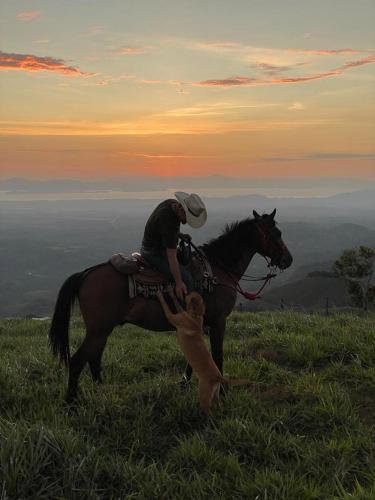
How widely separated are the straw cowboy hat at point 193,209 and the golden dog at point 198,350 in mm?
1138

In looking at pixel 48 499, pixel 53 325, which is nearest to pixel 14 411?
pixel 53 325

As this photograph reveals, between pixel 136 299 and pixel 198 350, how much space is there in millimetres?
1440

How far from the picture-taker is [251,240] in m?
8.18

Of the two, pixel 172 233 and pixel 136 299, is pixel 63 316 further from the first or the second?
pixel 172 233

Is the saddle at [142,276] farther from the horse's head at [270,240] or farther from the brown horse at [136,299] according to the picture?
the horse's head at [270,240]

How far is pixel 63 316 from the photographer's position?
7320 millimetres

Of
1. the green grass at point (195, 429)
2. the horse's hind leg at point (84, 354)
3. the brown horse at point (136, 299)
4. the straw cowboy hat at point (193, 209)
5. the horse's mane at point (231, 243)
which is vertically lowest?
the green grass at point (195, 429)

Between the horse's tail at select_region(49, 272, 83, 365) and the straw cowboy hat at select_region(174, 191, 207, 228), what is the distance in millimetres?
2120

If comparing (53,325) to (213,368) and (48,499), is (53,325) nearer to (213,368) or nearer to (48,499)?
(213,368)

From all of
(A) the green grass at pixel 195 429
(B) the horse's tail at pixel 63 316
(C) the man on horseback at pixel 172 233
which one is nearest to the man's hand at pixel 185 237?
(C) the man on horseback at pixel 172 233

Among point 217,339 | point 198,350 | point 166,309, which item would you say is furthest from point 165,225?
point 217,339

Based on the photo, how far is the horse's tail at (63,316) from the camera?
7.15 metres

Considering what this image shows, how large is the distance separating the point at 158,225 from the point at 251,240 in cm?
214

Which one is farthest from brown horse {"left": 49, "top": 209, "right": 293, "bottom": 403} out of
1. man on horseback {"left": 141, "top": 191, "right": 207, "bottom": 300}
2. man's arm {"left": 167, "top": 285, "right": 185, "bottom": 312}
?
man on horseback {"left": 141, "top": 191, "right": 207, "bottom": 300}
